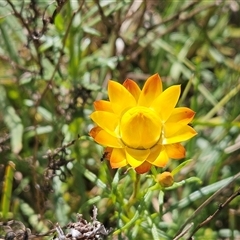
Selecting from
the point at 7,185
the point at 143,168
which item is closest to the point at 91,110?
the point at 7,185

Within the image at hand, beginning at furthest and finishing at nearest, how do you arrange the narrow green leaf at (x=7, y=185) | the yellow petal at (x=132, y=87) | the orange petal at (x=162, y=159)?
the narrow green leaf at (x=7, y=185)
the yellow petal at (x=132, y=87)
the orange petal at (x=162, y=159)

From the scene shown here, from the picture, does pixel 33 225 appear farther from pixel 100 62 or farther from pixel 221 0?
pixel 221 0

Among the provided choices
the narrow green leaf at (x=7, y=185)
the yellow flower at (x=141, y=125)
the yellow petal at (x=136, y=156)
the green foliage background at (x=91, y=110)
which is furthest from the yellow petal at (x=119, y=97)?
the narrow green leaf at (x=7, y=185)

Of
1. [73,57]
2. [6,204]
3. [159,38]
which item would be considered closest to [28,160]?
[6,204]

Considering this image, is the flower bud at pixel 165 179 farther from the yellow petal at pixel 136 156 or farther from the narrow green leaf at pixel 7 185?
the narrow green leaf at pixel 7 185

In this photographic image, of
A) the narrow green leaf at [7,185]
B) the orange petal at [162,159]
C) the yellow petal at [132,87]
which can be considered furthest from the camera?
the narrow green leaf at [7,185]

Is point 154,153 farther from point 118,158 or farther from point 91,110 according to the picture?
point 91,110
